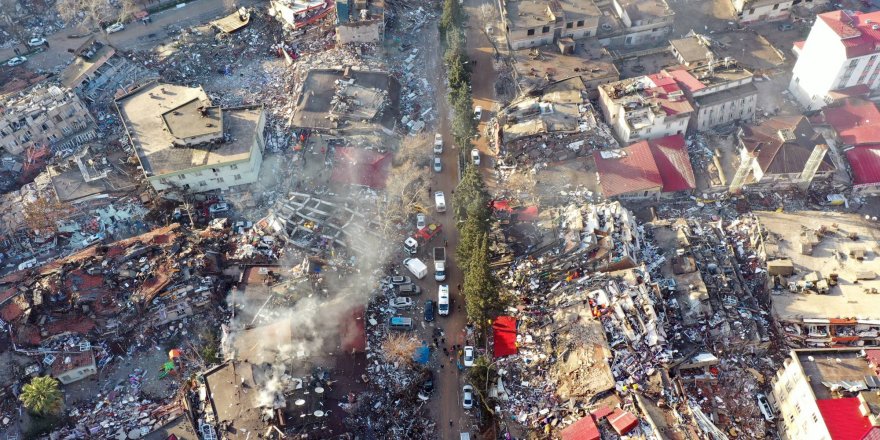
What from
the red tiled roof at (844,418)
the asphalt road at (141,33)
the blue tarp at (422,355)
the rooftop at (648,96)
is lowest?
the blue tarp at (422,355)

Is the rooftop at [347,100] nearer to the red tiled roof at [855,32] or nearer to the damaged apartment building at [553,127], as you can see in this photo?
the damaged apartment building at [553,127]

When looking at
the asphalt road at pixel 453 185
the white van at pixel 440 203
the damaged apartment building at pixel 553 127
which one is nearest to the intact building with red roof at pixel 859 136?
the damaged apartment building at pixel 553 127

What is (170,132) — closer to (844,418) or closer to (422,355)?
(422,355)

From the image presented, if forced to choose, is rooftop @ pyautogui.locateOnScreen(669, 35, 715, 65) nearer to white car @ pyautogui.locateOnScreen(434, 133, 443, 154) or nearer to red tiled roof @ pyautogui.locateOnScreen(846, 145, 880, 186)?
red tiled roof @ pyautogui.locateOnScreen(846, 145, 880, 186)

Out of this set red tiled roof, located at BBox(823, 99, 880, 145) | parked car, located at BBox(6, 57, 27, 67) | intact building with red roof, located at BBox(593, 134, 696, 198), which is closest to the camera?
intact building with red roof, located at BBox(593, 134, 696, 198)

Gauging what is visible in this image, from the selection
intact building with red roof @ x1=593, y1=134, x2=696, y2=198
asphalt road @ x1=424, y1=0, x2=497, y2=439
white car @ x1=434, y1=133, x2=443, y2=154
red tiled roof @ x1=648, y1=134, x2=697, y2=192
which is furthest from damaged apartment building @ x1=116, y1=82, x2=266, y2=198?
red tiled roof @ x1=648, y1=134, x2=697, y2=192

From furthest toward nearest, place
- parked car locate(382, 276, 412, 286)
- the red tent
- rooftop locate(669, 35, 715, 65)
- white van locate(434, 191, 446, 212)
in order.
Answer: rooftop locate(669, 35, 715, 65)
white van locate(434, 191, 446, 212)
parked car locate(382, 276, 412, 286)
the red tent
